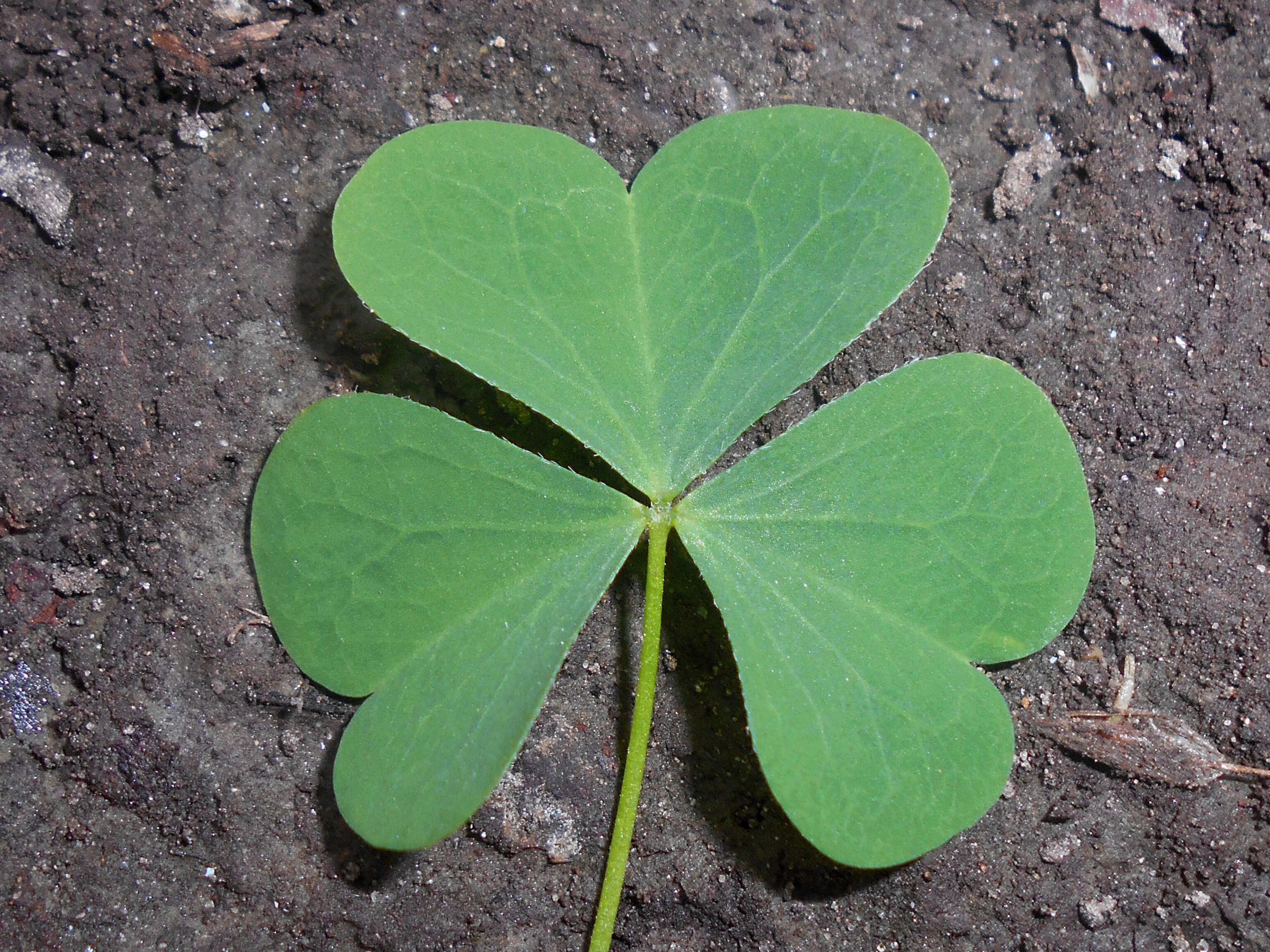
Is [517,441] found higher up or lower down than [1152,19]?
lower down

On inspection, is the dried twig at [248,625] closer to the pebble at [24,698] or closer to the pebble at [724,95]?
the pebble at [24,698]

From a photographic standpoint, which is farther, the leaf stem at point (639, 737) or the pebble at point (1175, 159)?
the pebble at point (1175, 159)

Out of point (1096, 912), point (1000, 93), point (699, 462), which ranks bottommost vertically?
point (1096, 912)

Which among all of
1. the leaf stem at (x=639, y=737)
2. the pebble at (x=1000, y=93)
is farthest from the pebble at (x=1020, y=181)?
the leaf stem at (x=639, y=737)

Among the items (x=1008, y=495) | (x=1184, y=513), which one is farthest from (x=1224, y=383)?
(x=1008, y=495)

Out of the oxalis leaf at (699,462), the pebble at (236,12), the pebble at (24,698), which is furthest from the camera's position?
the pebble at (236,12)

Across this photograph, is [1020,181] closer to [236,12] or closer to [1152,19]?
[1152,19]

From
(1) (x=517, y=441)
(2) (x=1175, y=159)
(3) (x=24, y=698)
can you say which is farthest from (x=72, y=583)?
(2) (x=1175, y=159)
